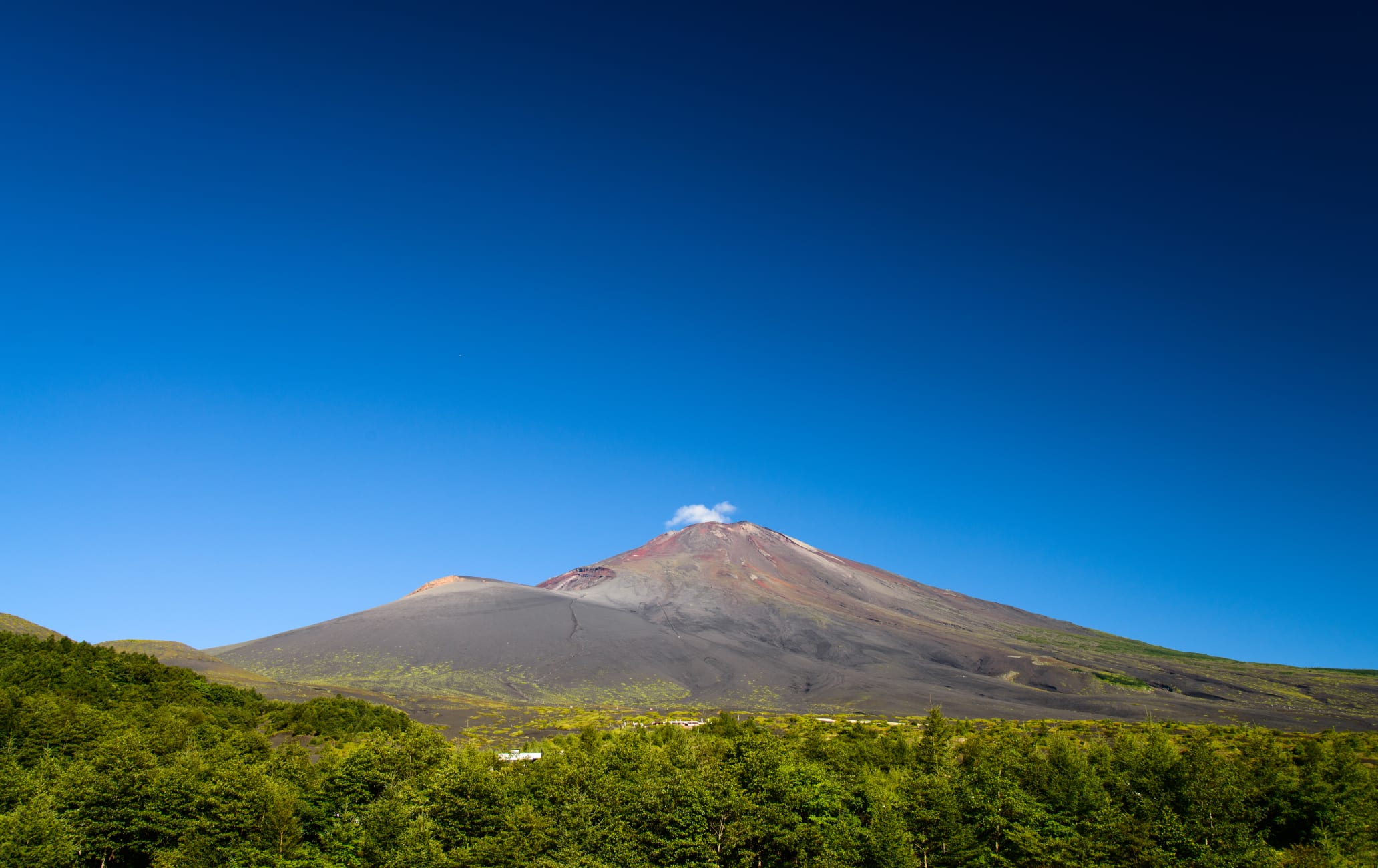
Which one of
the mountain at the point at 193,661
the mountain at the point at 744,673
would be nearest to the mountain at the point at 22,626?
the mountain at the point at 193,661

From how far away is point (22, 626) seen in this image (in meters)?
116

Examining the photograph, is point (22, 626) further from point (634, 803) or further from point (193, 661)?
point (634, 803)

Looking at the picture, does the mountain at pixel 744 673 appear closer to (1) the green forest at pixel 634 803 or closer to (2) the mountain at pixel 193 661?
(2) the mountain at pixel 193 661

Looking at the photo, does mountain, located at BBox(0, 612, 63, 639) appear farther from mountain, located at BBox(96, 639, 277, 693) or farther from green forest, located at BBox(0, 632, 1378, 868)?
green forest, located at BBox(0, 632, 1378, 868)

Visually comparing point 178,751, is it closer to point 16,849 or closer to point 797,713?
point 16,849

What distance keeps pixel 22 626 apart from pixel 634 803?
Result: 11300cm

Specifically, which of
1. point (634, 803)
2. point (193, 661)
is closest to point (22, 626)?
point (193, 661)

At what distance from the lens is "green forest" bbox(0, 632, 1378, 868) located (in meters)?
47.4

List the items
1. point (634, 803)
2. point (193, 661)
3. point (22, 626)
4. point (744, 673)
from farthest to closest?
point (744, 673), point (193, 661), point (22, 626), point (634, 803)

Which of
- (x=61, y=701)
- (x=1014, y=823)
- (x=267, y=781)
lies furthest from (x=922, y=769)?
(x=61, y=701)

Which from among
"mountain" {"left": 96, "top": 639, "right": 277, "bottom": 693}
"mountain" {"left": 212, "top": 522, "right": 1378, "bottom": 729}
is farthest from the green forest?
"mountain" {"left": 212, "top": 522, "right": 1378, "bottom": 729}

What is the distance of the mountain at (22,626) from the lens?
112 metres

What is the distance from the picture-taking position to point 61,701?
232ft

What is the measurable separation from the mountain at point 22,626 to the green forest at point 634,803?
49129 mm
